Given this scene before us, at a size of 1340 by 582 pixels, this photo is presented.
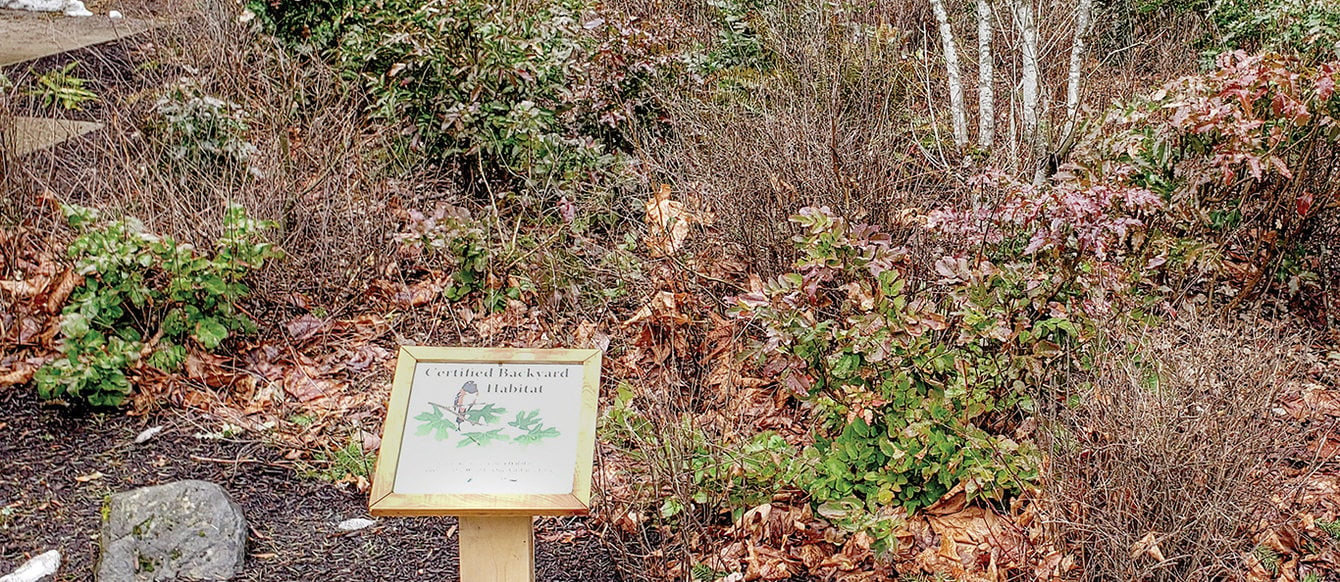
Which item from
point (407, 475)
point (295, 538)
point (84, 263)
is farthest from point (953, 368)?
point (84, 263)

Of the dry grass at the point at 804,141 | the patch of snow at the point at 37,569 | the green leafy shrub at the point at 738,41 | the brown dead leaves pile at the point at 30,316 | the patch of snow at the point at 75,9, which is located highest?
the patch of snow at the point at 75,9

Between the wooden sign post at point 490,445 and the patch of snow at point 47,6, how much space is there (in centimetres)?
760

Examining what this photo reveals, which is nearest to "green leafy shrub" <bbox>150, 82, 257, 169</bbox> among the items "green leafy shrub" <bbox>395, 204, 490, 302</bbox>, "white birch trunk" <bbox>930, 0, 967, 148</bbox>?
"green leafy shrub" <bbox>395, 204, 490, 302</bbox>

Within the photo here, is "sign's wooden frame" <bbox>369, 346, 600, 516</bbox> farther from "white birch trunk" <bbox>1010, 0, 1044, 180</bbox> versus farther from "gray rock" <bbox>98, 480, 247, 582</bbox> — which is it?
"white birch trunk" <bbox>1010, 0, 1044, 180</bbox>

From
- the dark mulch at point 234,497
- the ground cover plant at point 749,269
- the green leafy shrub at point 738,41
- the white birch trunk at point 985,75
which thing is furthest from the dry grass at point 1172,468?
the green leafy shrub at point 738,41

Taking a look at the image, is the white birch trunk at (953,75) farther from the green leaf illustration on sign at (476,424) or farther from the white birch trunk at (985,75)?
the green leaf illustration on sign at (476,424)

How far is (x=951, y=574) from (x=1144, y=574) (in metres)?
0.57

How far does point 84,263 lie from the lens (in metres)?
3.93

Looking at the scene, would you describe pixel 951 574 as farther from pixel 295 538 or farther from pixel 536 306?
pixel 536 306

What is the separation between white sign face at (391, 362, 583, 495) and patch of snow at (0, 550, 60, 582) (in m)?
1.53

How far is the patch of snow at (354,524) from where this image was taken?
11.2 ft

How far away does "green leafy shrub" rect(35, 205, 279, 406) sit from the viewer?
12.6 ft

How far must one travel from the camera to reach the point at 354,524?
3.42 m

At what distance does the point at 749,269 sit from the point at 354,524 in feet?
6.63
